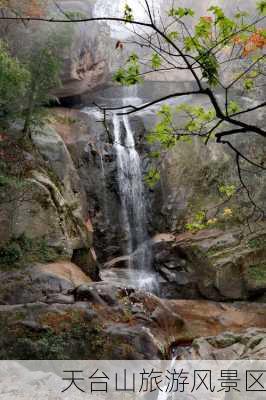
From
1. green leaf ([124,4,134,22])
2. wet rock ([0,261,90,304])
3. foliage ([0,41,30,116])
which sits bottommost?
wet rock ([0,261,90,304])

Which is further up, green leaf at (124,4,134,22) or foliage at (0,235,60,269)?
green leaf at (124,4,134,22)

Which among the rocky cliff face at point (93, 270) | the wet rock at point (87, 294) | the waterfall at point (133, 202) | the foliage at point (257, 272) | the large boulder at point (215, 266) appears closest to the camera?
the rocky cliff face at point (93, 270)

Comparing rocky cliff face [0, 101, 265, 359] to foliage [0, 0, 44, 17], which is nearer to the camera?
rocky cliff face [0, 101, 265, 359]

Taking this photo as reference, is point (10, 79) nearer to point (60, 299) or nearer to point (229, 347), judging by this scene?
point (60, 299)

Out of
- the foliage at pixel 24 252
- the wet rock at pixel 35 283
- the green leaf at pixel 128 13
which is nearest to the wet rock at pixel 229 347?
the wet rock at pixel 35 283

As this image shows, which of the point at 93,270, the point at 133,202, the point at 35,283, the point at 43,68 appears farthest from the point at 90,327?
the point at 133,202

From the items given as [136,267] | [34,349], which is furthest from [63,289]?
[136,267]

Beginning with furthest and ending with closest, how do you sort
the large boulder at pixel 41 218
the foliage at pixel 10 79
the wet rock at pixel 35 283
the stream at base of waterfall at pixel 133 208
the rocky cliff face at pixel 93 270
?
the stream at base of waterfall at pixel 133 208 < the large boulder at pixel 41 218 < the foliage at pixel 10 79 < the wet rock at pixel 35 283 < the rocky cliff face at pixel 93 270

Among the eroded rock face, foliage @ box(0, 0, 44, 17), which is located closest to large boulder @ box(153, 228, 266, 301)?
the eroded rock face

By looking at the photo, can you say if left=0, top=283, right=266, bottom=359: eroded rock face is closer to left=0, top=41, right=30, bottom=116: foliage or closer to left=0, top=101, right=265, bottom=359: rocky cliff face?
left=0, top=101, right=265, bottom=359: rocky cliff face

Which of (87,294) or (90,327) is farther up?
(87,294)

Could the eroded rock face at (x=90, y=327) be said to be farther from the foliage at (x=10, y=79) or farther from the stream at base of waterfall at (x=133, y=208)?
the stream at base of waterfall at (x=133, y=208)

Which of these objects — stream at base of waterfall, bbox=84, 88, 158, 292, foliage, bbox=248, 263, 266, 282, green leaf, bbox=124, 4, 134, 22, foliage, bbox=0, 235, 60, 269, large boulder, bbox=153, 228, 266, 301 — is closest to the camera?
green leaf, bbox=124, 4, 134, 22

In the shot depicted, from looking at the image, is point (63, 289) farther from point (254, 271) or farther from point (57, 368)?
point (254, 271)
